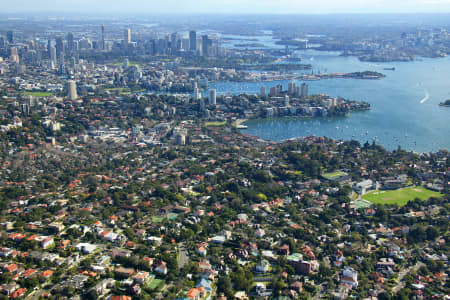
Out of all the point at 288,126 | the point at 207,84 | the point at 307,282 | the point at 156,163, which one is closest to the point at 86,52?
the point at 207,84

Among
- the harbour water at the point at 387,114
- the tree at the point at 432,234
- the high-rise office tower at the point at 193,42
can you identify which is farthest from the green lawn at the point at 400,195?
the high-rise office tower at the point at 193,42

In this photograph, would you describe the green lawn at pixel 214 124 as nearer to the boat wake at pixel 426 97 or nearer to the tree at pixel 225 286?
the boat wake at pixel 426 97

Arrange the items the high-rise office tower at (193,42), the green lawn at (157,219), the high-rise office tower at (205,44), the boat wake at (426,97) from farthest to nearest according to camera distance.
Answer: the high-rise office tower at (193,42)
the high-rise office tower at (205,44)
the boat wake at (426,97)
the green lawn at (157,219)

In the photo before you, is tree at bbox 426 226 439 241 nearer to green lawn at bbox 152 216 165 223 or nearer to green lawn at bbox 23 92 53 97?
green lawn at bbox 152 216 165 223

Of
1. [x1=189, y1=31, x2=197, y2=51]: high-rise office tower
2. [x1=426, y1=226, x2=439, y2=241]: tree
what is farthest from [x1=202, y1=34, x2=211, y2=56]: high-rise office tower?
[x1=426, y1=226, x2=439, y2=241]: tree

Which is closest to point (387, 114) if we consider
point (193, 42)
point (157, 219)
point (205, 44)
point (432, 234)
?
point (432, 234)

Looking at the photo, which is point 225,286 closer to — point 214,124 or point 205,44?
point 214,124

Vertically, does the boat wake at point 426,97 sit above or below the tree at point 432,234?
above
